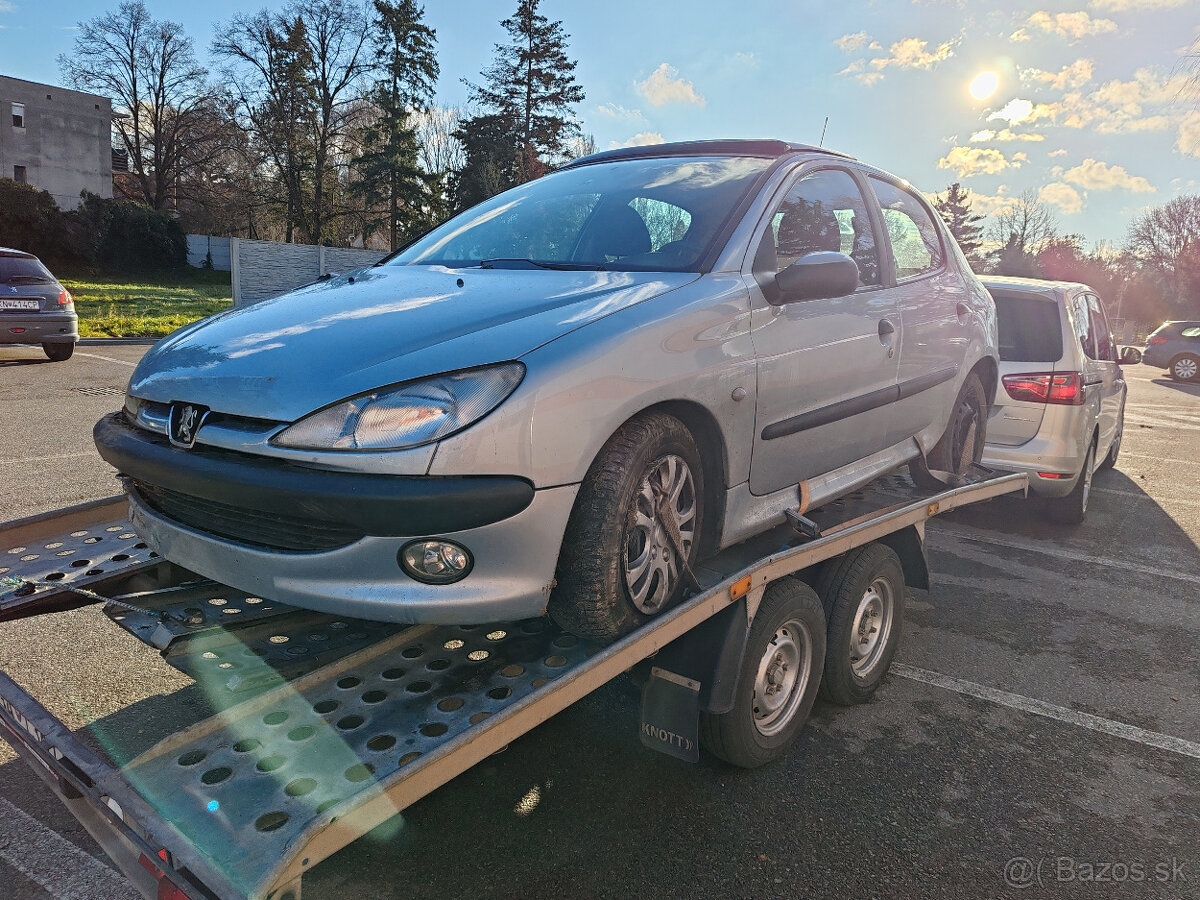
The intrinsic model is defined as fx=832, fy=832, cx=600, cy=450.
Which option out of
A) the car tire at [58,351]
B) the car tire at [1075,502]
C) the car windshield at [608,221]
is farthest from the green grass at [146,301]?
the car tire at [1075,502]

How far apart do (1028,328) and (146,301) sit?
23.5 meters

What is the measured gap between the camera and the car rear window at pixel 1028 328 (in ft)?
19.3

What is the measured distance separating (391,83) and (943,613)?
122 feet

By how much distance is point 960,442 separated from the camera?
4445 millimetres

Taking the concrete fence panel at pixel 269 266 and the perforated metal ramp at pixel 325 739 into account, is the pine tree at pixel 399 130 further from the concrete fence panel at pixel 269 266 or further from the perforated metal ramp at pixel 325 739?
the perforated metal ramp at pixel 325 739

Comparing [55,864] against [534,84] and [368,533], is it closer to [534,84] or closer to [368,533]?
[368,533]

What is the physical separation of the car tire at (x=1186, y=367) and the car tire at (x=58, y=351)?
26.7 m

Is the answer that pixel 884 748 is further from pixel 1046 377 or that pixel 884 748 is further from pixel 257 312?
pixel 1046 377

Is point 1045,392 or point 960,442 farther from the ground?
point 1045,392

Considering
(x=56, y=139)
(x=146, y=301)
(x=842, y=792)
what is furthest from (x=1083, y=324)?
(x=56, y=139)

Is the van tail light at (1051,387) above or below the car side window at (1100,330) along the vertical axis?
below

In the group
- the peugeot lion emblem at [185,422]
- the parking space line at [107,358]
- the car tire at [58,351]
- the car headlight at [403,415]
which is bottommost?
the parking space line at [107,358]

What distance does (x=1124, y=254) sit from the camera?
2598 inches

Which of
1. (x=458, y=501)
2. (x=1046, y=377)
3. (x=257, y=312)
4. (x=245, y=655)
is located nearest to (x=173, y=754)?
(x=245, y=655)
